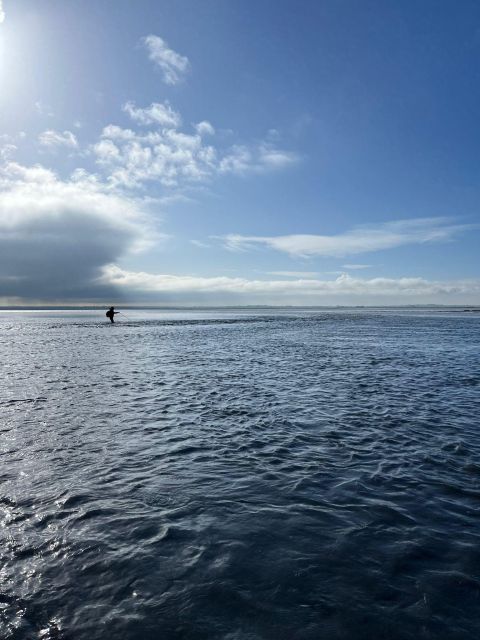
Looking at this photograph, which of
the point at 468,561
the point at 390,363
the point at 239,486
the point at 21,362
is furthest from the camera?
the point at 21,362

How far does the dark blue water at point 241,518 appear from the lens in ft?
16.9

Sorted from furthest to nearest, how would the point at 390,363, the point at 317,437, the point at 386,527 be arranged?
the point at 390,363
the point at 317,437
the point at 386,527

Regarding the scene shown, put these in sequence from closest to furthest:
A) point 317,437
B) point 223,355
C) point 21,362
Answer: point 317,437 → point 21,362 → point 223,355

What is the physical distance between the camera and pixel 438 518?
24.9ft

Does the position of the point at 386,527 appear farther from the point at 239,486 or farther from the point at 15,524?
the point at 15,524

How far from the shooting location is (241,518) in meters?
7.70

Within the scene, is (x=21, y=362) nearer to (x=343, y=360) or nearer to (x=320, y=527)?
(x=343, y=360)

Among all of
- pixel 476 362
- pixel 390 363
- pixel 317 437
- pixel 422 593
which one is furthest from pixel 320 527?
pixel 476 362

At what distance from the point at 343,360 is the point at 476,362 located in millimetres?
9915

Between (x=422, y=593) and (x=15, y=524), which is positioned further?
(x=15, y=524)

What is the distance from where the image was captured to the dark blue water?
516 centimetres

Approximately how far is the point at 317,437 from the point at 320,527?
5160 mm

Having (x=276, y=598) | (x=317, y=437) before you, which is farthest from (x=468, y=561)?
(x=317, y=437)

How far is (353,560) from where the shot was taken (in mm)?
6320
